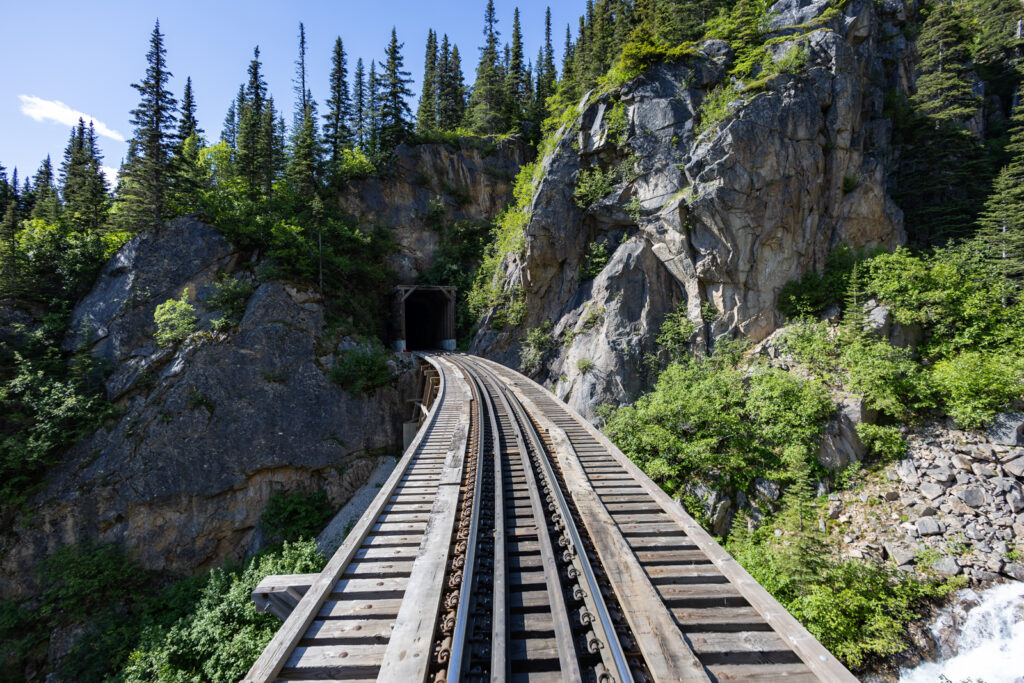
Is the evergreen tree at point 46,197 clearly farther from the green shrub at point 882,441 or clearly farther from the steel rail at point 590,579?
the green shrub at point 882,441

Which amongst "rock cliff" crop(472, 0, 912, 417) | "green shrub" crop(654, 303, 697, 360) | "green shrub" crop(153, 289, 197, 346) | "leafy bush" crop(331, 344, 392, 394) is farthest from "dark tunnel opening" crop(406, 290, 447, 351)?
"green shrub" crop(654, 303, 697, 360)

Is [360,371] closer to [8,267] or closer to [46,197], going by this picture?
[8,267]

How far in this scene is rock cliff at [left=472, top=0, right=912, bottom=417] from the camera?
53.5 ft

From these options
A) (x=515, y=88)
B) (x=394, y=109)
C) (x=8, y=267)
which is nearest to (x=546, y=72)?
(x=515, y=88)

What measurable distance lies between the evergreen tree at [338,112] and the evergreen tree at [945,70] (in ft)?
123

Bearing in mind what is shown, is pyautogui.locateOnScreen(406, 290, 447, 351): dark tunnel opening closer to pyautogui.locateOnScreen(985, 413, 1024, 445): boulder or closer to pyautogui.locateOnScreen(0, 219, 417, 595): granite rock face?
pyautogui.locateOnScreen(0, 219, 417, 595): granite rock face

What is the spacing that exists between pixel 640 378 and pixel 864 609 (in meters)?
10.3

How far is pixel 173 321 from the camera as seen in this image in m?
17.2

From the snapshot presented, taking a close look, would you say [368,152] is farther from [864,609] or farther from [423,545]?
[864,609]

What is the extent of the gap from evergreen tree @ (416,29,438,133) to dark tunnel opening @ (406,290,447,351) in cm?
1618

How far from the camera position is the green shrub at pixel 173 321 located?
669 inches

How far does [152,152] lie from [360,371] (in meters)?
17.7

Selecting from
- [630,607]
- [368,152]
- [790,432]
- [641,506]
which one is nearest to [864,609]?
[790,432]

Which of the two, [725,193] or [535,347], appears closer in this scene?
[725,193]
